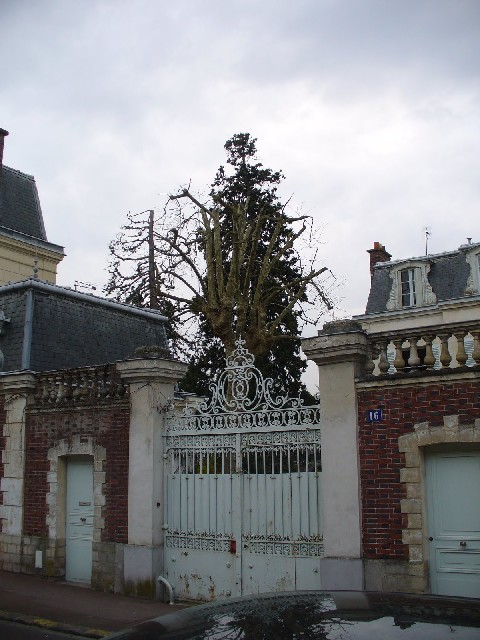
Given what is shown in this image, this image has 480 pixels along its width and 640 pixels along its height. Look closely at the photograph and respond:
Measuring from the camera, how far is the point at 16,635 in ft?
27.7

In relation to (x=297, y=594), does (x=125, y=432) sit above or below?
above

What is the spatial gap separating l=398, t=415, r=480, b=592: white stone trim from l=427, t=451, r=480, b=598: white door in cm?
14

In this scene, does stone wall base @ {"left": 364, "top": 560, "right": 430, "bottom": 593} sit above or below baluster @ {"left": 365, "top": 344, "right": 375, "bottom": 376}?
below

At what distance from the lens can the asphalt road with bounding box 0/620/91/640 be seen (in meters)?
8.30

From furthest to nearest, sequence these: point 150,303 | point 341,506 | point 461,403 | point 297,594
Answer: point 150,303, point 341,506, point 461,403, point 297,594

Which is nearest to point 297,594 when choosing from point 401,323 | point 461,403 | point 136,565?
point 461,403

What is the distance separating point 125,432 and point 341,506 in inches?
153

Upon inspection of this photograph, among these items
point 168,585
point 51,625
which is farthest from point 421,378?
point 51,625

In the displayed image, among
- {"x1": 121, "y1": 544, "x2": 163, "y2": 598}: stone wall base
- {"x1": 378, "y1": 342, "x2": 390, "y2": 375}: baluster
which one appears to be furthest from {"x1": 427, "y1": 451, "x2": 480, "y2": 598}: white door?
{"x1": 121, "y1": 544, "x2": 163, "y2": 598}: stone wall base

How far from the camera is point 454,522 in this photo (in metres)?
8.17

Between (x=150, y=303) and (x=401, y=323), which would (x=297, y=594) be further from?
(x=401, y=323)

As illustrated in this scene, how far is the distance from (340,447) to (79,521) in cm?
518

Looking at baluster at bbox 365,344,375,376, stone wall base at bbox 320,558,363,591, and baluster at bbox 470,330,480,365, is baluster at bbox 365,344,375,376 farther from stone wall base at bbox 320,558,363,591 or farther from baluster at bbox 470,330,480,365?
stone wall base at bbox 320,558,363,591

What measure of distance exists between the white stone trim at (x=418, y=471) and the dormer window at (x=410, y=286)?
1992 centimetres
